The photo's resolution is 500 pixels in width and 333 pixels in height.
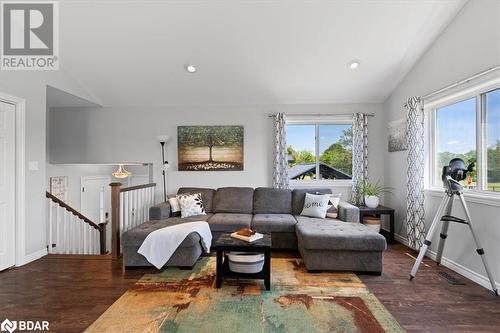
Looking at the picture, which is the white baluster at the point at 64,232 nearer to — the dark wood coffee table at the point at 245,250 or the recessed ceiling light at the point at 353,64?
the dark wood coffee table at the point at 245,250

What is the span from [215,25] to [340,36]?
1620 mm

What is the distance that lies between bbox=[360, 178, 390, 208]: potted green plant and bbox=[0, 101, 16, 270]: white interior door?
5.03 m

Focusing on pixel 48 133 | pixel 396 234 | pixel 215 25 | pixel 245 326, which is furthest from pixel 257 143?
pixel 48 133

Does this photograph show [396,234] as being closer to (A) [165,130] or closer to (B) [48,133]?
(A) [165,130]

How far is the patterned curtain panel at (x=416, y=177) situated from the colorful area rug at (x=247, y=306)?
4.81 feet

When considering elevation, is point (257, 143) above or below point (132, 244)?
above

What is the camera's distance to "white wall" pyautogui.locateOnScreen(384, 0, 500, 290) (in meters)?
2.61

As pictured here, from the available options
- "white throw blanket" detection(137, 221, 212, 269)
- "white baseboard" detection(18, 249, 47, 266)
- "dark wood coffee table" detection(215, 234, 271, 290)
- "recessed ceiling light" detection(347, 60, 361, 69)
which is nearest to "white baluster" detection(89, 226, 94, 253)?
"white baseboard" detection(18, 249, 47, 266)

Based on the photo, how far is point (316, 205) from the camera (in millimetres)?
4051

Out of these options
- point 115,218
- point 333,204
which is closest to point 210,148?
point 115,218

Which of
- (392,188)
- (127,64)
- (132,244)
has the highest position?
(127,64)

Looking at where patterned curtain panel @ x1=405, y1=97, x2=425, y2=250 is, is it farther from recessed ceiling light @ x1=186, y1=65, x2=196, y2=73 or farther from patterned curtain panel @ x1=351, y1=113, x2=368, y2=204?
recessed ceiling light @ x1=186, y1=65, x2=196, y2=73

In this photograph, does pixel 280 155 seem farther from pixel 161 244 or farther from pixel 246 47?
pixel 161 244

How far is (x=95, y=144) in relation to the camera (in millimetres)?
4988
